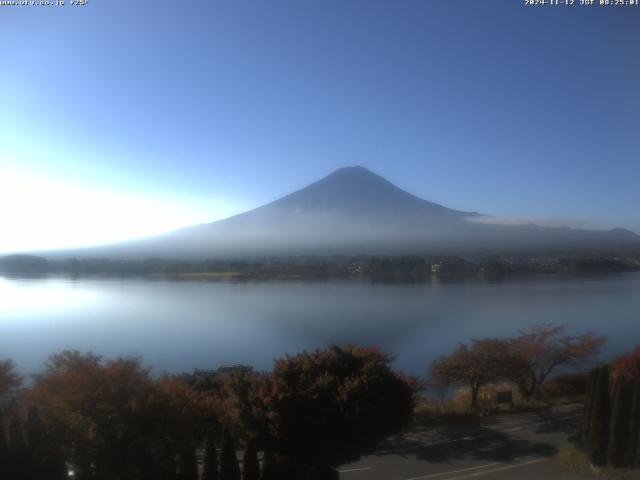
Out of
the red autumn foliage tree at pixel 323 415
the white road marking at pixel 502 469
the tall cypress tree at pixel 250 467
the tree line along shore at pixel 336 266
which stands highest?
the tree line along shore at pixel 336 266

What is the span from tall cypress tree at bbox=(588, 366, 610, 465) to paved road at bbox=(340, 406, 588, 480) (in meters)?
0.36

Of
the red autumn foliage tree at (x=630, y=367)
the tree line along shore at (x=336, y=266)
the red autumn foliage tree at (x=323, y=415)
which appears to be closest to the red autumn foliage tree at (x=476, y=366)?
the red autumn foliage tree at (x=630, y=367)

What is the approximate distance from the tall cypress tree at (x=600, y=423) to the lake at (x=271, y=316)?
7002mm

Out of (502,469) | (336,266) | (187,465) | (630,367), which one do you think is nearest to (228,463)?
(187,465)

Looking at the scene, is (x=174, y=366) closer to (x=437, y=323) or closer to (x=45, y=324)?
(x=45, y=324)

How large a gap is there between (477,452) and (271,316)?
1070cm

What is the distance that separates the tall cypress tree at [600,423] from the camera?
6.04 m

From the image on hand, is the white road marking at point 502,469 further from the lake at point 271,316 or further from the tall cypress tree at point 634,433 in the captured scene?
the lake at point 271,316

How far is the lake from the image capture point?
13.6m

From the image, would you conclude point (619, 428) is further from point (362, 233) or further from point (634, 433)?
point (362, 233)

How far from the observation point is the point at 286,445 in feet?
18.8

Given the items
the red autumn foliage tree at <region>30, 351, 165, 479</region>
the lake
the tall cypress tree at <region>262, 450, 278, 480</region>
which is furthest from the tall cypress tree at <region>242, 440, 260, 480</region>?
the lake

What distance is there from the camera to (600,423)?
6.08 meters

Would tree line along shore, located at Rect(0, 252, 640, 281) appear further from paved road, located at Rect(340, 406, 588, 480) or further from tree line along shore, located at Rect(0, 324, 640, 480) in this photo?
paved road, located at Rect(340, 406, 588, 480)
